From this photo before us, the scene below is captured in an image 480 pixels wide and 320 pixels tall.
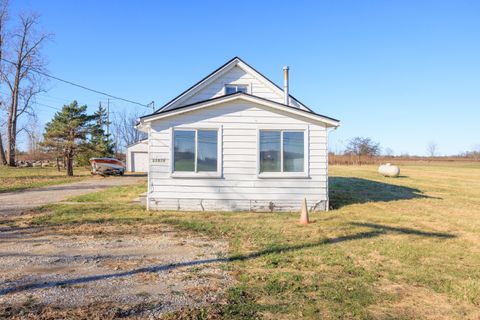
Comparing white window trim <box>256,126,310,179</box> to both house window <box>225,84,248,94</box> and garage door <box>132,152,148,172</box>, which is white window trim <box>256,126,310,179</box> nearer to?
house window <box>225,84,248,94</box>

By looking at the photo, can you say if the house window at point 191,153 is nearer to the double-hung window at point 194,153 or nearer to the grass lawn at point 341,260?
the double-hung window at point 194,153

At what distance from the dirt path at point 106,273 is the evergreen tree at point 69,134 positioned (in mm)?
20753

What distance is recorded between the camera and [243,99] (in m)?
10.2

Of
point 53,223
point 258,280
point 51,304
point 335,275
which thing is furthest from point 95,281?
point 53,223

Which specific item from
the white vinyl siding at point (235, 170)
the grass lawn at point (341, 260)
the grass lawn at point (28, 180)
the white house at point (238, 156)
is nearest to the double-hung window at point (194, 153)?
the white house at point (238, 156)

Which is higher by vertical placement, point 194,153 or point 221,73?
point 221,73

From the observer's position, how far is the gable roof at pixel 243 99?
32.6ft

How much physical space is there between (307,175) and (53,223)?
23.5 feet

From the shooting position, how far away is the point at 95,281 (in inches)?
171

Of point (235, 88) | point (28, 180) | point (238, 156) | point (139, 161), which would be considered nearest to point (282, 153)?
point (238, 156)

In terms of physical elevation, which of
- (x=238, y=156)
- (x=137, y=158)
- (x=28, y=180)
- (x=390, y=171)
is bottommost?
(x=28, y=180)

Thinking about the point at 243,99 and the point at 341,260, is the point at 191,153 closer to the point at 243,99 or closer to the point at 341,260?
the point at 243,99

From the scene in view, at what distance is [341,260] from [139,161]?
3540cm

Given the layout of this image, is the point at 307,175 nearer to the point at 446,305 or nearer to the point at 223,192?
the point at 223,192
